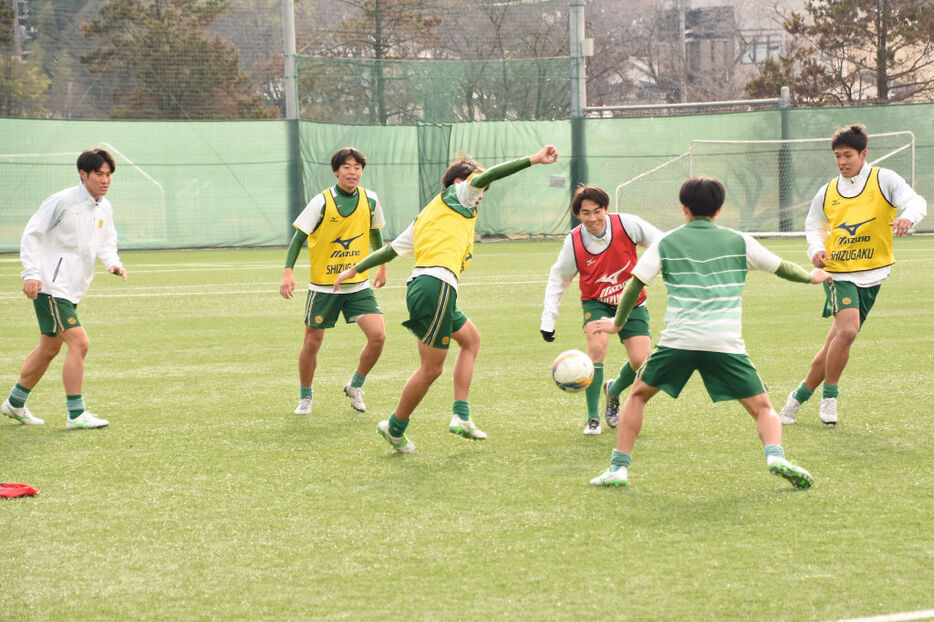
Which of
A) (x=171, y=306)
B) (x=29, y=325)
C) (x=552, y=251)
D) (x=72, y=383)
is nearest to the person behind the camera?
(x=72, y=383)

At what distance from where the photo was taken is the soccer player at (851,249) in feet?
23.0

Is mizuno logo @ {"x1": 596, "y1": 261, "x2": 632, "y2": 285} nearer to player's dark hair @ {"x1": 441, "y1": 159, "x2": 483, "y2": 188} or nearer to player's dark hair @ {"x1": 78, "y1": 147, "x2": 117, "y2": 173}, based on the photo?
player's dark hair @ {"x1": 441, "y1": 159, "x2": 483, "y2": 188}

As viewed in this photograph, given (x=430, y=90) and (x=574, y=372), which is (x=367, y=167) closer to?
(x=430, y=90)

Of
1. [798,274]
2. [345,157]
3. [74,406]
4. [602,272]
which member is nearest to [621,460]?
[798,274]

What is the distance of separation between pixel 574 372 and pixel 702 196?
5.43ft

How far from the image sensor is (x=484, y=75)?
27531 millimetres

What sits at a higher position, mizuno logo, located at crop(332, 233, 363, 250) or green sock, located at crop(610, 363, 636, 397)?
mizuno logo, located at crop(332, 233, 363, 250)

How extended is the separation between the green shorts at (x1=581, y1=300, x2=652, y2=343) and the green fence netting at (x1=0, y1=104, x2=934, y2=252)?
17.4 meters

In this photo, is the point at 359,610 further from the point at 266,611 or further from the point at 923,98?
the point at 923,98

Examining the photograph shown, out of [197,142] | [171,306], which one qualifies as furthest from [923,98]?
[171,306]

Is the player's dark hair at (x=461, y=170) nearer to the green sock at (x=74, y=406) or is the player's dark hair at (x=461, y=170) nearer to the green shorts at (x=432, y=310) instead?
the green shorts at (x=432, y=310)

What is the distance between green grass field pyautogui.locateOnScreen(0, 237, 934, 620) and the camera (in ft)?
13.3

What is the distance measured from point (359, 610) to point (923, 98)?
38.9 meters

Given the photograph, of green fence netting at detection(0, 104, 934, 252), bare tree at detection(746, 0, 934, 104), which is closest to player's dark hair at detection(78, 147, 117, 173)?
green fence netting at detection(0, 104, 934, 252)
